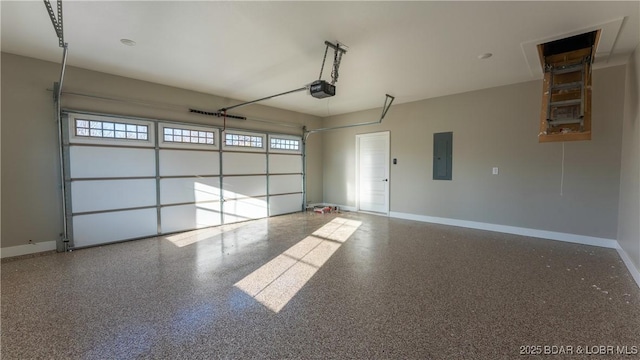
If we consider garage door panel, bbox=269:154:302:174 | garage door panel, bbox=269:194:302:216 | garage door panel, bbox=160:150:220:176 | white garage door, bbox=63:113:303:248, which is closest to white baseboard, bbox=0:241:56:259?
white garage door, bbox=63:113:303:248

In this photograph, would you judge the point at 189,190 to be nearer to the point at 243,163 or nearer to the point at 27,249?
the point at 243,163

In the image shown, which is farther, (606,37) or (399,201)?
(399,201)

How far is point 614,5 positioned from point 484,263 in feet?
9.92

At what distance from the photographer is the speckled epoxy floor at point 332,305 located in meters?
1.96

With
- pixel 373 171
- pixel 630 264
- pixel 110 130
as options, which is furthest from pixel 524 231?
pixel 110 130

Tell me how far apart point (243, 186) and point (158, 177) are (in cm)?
181

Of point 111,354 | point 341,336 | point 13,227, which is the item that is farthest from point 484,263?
point 13,227

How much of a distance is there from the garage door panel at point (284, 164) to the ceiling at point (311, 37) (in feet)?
8.07

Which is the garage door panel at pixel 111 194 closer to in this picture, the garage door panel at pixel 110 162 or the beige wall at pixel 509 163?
the garage door panel at pixel 110 162

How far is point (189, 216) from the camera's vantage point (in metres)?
5.45

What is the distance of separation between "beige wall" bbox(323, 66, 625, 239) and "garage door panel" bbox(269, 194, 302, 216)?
102 inches

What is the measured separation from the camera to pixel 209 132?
19.0 ft

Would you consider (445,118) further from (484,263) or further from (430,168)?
(484,263)

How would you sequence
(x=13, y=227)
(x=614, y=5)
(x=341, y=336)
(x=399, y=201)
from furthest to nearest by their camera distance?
(x=399, y=201), (x=13, y=227), (x=614, y=5), (x=341, y=336)
